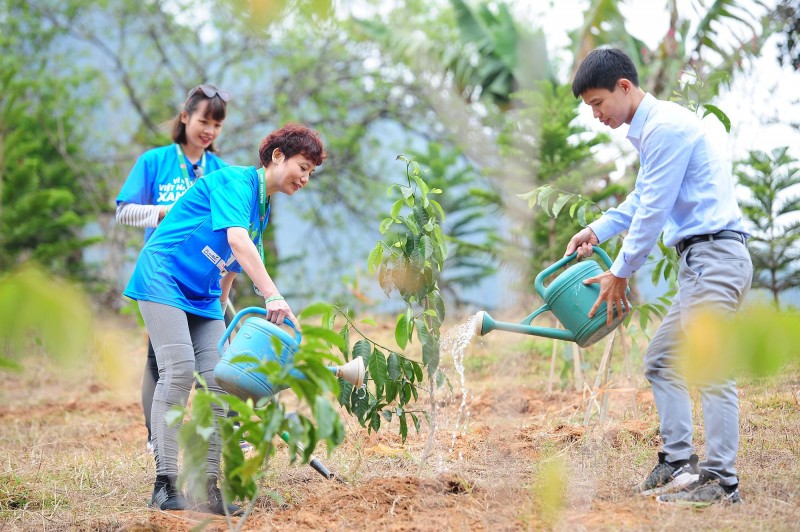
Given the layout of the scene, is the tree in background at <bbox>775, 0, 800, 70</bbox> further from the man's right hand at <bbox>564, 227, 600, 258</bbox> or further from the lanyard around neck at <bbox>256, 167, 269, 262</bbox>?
the lanyard around neck at <bbox>256, 167, 269, 262</bbox>

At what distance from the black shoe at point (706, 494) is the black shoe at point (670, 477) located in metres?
0.04

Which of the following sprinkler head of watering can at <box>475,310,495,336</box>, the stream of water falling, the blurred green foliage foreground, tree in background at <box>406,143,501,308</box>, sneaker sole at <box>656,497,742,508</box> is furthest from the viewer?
tree in background at <box>406,143,501,308</box>

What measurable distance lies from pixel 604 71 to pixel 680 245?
1.84 feet

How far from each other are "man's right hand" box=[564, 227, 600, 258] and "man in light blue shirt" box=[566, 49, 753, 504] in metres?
0.21

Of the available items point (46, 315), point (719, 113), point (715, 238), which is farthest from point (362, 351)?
point (46, 315)

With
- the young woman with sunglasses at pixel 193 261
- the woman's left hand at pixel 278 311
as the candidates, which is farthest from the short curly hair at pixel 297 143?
the woman's left hand at pixel 278 311

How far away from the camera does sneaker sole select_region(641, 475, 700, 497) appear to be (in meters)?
2.36

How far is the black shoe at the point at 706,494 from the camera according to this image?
2.27 metres

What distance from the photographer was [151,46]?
35.7 feet

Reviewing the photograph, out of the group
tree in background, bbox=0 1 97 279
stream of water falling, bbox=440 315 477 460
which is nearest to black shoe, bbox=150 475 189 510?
stream of water falling, bbox=440 315 477 460

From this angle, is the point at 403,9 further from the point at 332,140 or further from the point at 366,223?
the point at 366,223

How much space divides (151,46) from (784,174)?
845 cm

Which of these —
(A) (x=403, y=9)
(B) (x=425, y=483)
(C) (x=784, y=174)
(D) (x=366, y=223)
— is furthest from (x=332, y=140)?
(B) (x=425, y=483)

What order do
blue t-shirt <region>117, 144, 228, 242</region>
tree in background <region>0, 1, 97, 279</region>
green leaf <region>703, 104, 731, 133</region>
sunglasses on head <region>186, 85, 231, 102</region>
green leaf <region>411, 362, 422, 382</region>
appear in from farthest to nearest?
tree in background <region>0, 1, 97, 279</region> < blue t-shirt <region>117, 144, 228, 242</region> < sunglasses on head <region>186, 85, 231, 102</region> < green leaf <region>703, 104, 731, 133</region> < green leaf <region>411, 362, 422, 382</region>
